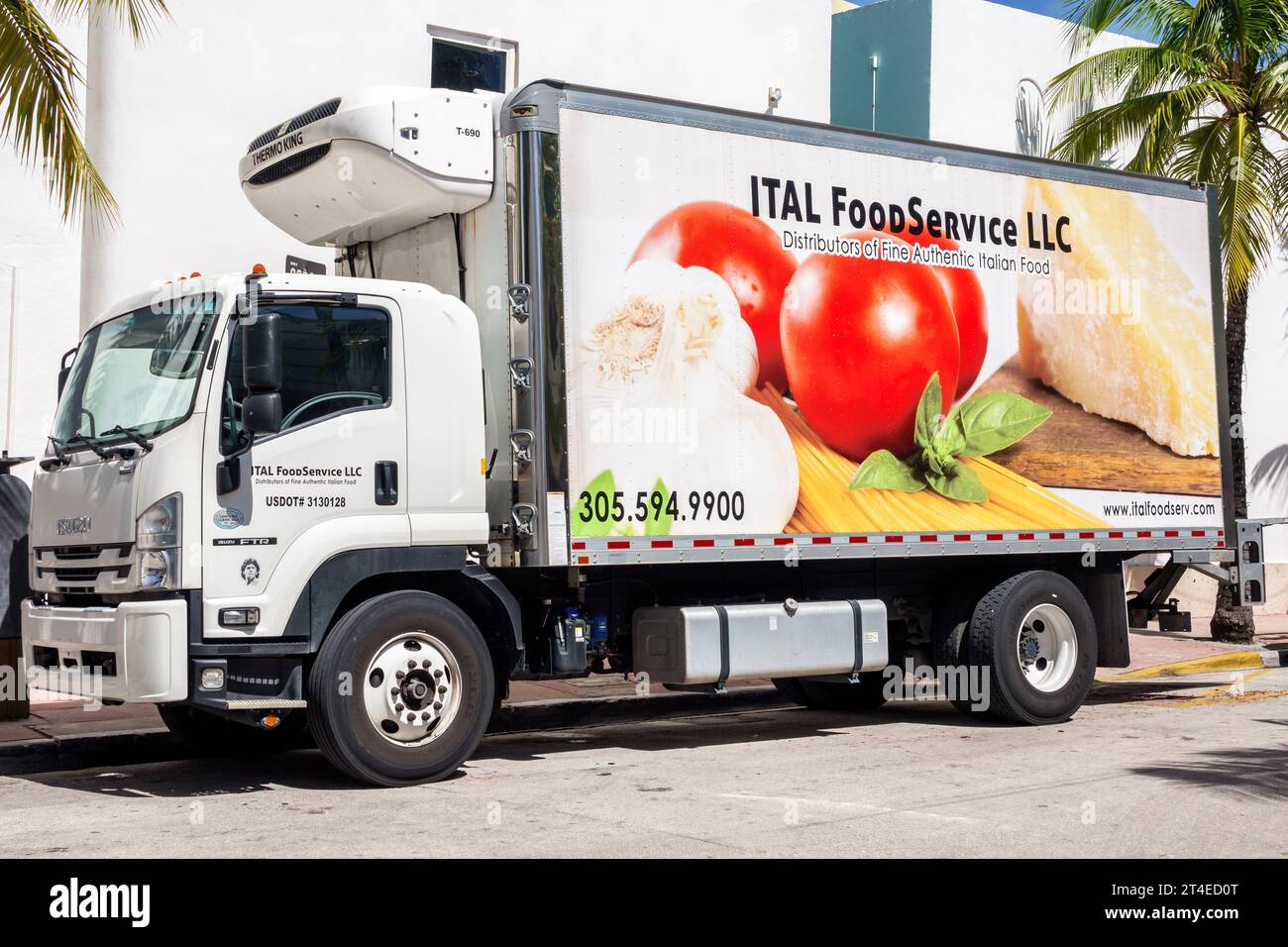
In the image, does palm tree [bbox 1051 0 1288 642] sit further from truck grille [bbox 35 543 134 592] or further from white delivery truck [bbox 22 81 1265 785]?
truck grille [bbox 35 543 134 592]

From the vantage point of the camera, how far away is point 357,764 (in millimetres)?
8086

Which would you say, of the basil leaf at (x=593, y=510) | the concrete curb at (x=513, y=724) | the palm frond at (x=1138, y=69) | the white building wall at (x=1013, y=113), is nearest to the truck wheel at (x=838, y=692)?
the concrete curb at (x=513, y=724)

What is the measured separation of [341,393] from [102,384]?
1.48 metres

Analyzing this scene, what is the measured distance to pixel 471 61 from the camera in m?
15.1

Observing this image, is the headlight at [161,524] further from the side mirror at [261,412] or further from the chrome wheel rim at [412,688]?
the chrome wheel rim at [412,688]

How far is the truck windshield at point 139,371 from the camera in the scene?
26.5 ft

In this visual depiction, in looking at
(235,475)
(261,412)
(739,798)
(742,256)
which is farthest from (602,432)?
(739,798)

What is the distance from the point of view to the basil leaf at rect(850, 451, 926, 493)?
10023 mm

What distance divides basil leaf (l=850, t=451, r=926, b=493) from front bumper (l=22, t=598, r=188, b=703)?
179 inches

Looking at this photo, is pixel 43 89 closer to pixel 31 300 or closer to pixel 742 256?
pixel 31 300

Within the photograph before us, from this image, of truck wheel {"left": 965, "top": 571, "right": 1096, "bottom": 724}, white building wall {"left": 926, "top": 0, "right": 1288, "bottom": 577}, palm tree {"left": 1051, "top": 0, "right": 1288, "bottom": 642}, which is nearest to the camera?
truck wheel {"left": 965, "top": 571, "right": 1096, "bottom": 724}

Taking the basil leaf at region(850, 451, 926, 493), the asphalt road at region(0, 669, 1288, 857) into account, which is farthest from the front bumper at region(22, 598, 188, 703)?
the basil leaf at region(850, 451, 926, 493)

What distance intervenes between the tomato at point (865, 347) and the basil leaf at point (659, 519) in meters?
1.21

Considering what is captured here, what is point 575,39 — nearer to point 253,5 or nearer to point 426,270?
point 253,5
